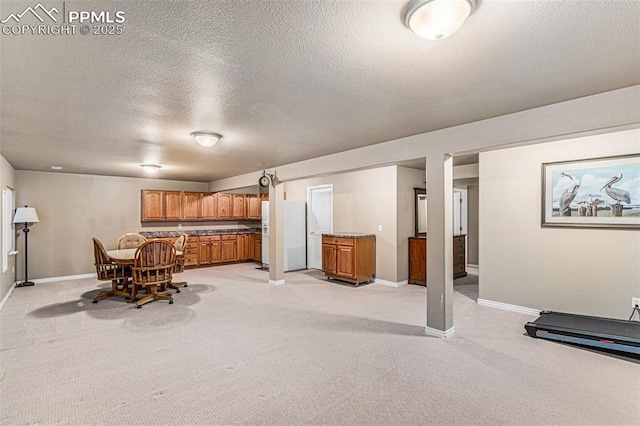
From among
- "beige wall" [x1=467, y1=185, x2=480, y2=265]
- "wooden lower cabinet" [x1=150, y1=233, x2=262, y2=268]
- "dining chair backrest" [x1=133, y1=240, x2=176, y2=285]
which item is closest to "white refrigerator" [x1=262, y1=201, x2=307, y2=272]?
"wooden lower cabinet" [x1=150, y1=233, x2=262, y2=268]

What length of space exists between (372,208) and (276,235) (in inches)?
79.0

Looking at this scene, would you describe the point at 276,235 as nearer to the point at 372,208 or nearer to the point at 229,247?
the point at 372,208

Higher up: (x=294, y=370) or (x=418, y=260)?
(x=418, y=260)

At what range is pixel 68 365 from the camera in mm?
2994

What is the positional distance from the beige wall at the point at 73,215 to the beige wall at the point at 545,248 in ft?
25.1

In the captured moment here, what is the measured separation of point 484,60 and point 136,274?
16.5 ft

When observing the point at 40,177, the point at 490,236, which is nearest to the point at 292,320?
the point at 490,236

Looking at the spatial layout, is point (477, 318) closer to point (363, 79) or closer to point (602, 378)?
point (602, 378)

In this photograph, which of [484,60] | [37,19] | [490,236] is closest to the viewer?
[37,19]

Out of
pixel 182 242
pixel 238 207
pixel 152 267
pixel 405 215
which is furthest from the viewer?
pixel 238 207

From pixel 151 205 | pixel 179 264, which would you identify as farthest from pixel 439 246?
pixel 151 205

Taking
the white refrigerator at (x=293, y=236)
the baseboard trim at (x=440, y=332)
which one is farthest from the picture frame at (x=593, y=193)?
the white refrigerator at (x=293, y=236)

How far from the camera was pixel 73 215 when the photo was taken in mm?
7098

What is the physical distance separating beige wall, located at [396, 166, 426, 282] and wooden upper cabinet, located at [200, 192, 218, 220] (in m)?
5.22
